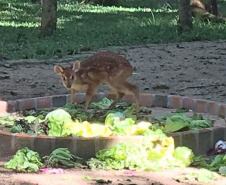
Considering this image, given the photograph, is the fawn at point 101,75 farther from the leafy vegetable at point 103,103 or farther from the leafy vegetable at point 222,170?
the leafy vegetable at point 222,170

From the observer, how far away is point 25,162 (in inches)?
211

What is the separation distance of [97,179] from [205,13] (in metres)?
13.9

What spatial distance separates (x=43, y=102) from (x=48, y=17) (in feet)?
22.0

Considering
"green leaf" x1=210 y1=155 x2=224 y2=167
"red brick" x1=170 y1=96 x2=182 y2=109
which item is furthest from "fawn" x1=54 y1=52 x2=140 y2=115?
"green leaf" x1=210 y1=155 x2=224 y2=167

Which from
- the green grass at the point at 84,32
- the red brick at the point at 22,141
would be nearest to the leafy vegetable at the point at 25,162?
the red brick at the point at 22,141

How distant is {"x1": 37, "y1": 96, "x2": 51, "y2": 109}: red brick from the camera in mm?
7871

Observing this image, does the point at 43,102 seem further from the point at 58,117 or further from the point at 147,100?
the point at 58,117

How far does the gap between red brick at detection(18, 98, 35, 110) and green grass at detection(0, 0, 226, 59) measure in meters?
3.28

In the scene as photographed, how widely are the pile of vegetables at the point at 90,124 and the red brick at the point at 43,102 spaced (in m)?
0.63

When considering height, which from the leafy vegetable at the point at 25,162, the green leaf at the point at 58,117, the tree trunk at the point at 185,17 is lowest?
the leafy vegetable at the point at 25,162

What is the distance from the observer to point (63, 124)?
5941 mm

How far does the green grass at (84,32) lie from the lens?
12.0 meters

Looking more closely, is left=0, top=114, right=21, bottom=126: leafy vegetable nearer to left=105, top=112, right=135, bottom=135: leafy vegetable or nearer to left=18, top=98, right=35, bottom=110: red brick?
left=18, top=98, right=35, bottom=110: red brick

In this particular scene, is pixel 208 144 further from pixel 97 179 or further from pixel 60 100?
pixel 60 100
